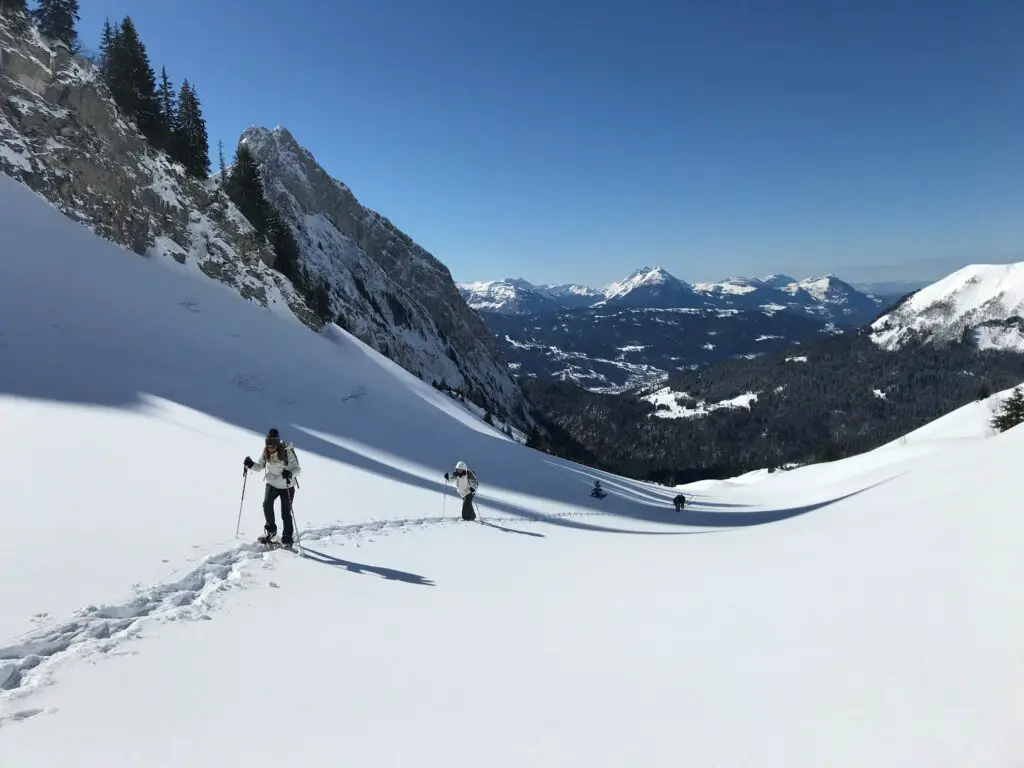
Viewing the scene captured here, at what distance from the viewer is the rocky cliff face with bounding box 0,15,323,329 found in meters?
37.2

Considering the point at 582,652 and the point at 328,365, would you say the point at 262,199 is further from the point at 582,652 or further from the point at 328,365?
the point at 582,652

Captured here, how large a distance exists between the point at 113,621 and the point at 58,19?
68.9 meters

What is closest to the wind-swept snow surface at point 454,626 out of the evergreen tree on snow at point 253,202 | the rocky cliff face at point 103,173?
the rocky cliff face at point 103,173

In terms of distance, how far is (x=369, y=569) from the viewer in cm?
1084

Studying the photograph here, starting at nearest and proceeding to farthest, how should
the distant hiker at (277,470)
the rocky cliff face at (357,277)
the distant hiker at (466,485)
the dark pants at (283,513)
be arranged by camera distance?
the dark pants at (283,513), the distant hiker at (277,470), the distant hiker at (466,485), the rocky cliff face at (357,277)

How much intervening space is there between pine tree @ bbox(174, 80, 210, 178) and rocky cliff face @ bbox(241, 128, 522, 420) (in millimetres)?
36381

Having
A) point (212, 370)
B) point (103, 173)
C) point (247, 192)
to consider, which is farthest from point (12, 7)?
point (212, 370)

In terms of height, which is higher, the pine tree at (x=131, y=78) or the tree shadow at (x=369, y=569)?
the pine tree at (x=131, y=78)

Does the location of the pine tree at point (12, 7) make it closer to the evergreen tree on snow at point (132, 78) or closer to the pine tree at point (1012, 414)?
the evergreen tree on snow at point (132, 78)

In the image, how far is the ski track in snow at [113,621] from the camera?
5297 mm

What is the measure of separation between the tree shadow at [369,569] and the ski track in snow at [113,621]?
1.38 ft

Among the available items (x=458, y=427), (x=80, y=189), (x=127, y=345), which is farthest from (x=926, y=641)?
(x=80, y=189)

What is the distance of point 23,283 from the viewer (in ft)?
83.1

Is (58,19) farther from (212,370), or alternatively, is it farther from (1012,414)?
(1012,414)
